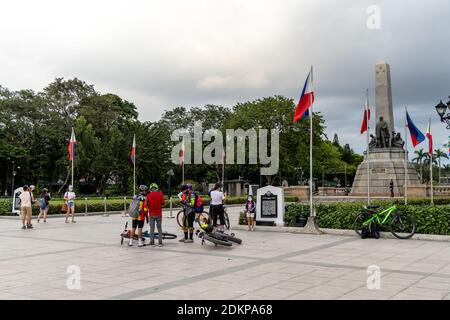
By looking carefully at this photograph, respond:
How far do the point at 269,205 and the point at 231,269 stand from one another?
8.46 m

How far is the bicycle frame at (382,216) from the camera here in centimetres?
1457

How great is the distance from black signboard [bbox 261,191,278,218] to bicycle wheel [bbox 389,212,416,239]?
4351 mm

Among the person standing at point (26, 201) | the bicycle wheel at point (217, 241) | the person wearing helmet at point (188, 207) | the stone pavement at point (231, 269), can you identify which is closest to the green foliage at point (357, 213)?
the stone pavement at point (231, 269)

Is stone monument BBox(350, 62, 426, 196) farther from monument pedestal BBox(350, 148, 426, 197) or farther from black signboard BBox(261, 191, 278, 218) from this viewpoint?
black signboard BBox(261, 191, 278, 218)

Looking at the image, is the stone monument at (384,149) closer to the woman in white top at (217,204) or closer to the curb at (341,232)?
the curb at (341,232)

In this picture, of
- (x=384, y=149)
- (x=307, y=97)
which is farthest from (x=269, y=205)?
(x=384, y=149)

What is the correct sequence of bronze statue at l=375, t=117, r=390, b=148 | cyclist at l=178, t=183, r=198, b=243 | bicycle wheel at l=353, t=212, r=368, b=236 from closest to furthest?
cyclist at l=178, t=183, r=198, b=243, bicycle wheel at l=353, t=212, r=368, b=236, bronze statue at l=375, t=117, r=390, b=148

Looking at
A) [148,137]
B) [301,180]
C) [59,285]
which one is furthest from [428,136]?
[301,180]

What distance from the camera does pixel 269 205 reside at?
17.8m

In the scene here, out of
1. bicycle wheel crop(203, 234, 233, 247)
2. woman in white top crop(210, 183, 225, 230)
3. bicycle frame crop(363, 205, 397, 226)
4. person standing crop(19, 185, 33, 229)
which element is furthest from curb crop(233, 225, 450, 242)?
person standing crop(19, 185, 33, 229)

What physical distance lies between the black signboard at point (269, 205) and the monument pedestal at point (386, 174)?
2349 centimetres

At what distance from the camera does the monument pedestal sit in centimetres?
3881

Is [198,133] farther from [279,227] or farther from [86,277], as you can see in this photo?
[86,277]

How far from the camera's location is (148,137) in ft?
190
